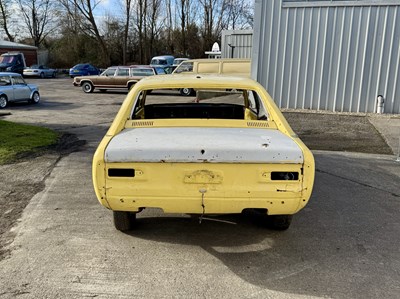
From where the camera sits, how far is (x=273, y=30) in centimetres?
1310

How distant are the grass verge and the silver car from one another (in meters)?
5.74

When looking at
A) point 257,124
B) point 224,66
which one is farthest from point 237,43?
point 257,124

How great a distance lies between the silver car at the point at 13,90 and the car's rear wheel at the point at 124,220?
551 inches

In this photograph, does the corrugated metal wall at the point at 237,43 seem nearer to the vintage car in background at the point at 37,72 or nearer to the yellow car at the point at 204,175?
the vintage car in background at the point at 37,72

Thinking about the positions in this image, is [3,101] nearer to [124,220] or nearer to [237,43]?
[124,220]

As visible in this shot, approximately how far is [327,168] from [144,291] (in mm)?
4688

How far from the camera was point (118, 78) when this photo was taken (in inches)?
898

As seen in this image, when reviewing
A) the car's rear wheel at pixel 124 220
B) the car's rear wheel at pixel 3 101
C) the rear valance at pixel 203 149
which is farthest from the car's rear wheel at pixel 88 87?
the rear valance at pixel 203 149

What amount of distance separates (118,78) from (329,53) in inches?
532

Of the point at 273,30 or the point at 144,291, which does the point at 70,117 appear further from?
the point at 144,291

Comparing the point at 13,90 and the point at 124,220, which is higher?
the point at 13,90

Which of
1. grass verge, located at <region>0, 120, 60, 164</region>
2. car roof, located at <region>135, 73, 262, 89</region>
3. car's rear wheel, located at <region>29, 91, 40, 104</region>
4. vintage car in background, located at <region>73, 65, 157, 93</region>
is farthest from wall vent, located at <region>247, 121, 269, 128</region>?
vintage car in background, located at <region>73, 65, 157, 93</region>

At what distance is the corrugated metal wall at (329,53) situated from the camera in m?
12.5

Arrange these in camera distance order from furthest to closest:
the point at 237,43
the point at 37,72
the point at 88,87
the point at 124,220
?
the point at 37,72
the point at 237,43
the point at 88,87
the point at 124,220
